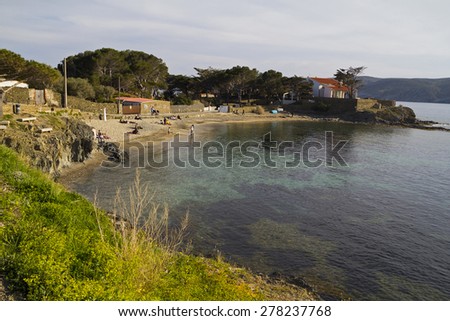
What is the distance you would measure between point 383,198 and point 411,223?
193 inches

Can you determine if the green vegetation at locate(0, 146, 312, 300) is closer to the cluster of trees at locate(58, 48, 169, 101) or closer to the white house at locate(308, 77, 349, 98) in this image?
the cluster of trees at locate(58, 48, 169, 101)

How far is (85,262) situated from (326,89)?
103m

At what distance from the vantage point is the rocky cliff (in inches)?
824

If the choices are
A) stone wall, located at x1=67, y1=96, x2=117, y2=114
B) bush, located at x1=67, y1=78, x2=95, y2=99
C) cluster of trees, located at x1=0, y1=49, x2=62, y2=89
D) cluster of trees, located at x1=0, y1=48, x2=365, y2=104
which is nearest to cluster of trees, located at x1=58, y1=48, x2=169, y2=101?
cluster of trees, located at x1=0, y1=48, x2=365, y2=104

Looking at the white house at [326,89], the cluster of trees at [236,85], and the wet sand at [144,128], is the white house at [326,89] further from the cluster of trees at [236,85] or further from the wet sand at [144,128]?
the wet sand at [144,128]

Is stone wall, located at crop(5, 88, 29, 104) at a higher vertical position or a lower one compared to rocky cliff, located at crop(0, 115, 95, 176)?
higher

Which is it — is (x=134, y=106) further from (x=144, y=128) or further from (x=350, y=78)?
(x=350, y=78)

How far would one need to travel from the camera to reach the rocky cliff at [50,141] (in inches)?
824

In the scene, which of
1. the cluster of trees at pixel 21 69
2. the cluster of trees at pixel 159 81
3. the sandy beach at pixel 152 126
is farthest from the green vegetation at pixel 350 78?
the cluster of trees at pixel 21 69

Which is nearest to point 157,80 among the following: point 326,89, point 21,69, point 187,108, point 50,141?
point 187,108

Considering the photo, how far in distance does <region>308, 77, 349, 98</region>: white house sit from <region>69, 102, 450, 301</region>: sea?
62368 millimetres

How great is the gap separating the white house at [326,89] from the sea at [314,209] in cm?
6237

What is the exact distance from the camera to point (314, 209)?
2116cm
